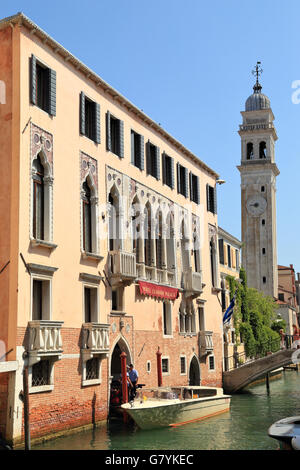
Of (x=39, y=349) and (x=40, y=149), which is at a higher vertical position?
(x=40, y=149)

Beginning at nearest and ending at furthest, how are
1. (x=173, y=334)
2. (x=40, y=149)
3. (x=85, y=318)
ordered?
1. (x=40, y=149)
2. (x=85, y=318)
3. (x=173, y=334)

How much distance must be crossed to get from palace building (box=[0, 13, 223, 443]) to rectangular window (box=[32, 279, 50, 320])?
0.03 m

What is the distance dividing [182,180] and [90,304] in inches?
376

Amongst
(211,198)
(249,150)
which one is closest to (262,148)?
(249,150)

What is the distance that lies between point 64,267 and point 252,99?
53344 mm

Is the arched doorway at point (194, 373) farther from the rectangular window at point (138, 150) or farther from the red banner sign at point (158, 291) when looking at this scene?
the rectangular window at point (138, 150)

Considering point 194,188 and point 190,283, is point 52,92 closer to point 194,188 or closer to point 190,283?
point 190,283

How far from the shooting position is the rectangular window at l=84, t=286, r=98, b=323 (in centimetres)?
1884

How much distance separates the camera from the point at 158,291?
23047 millimetres

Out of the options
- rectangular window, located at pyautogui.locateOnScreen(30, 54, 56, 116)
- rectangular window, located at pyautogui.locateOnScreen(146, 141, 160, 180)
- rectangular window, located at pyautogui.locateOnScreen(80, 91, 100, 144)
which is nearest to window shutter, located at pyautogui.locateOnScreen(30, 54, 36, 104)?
rectangular window, located at pyautogui.locateOnScreen(30, 54, 56, 116)
